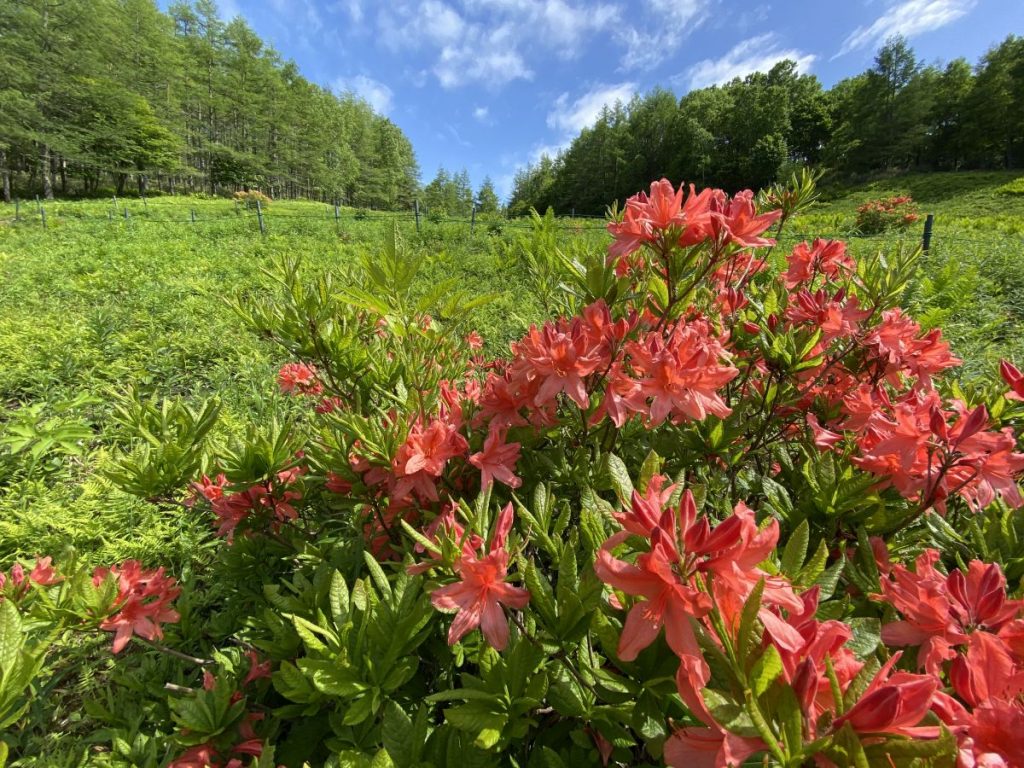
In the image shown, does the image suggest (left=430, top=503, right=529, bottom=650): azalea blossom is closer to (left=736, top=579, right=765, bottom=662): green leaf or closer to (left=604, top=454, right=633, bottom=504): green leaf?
(left=604, top=454, right=633, bottom=504): green leaf

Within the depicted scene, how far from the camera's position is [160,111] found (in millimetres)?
34125

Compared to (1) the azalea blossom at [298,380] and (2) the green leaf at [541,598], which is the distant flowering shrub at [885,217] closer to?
(1) the azalea blossom at [298,380]

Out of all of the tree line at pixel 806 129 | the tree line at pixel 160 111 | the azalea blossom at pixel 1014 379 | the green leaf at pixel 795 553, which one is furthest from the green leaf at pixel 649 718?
the tree line at pixel 160 111

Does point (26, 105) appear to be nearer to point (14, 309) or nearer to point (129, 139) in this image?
point (129, 139)

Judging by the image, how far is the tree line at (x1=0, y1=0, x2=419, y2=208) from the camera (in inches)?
1046

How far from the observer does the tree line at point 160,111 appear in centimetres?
2656

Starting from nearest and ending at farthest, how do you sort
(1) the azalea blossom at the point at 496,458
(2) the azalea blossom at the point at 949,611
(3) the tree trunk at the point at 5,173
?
(2) the azalea blossom at the point at 949,611 < (1) the azalea blossom at the point at 496,458 < (3) the tree trunk at the point at 5,173

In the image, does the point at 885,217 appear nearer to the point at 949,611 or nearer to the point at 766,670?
the point at 949,611

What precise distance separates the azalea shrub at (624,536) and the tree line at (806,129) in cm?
3150

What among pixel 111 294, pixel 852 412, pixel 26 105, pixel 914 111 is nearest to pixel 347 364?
pixel 852 412

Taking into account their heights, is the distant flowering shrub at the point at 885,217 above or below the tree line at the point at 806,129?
below

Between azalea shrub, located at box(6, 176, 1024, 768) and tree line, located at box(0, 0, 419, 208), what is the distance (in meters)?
36.9

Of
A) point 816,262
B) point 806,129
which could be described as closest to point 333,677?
point 816,262

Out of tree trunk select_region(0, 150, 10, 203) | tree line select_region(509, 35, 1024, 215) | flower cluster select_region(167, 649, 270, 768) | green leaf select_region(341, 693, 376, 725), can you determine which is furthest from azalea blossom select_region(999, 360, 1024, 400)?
tree trunk select_region(0, 150, 10, 203)
